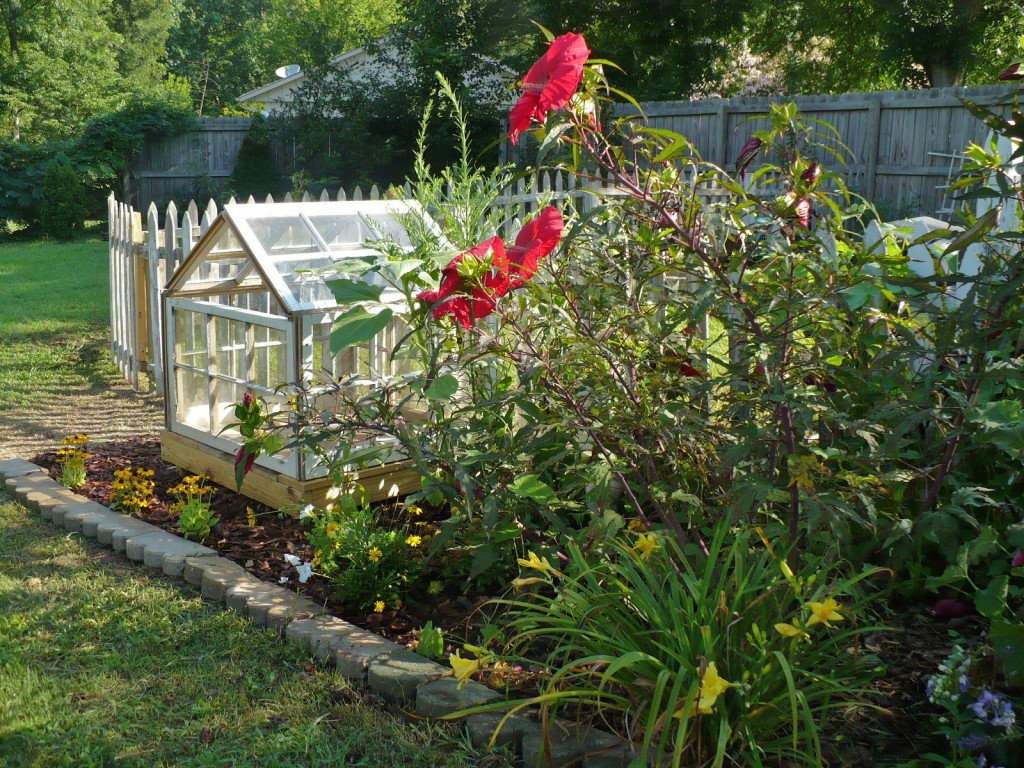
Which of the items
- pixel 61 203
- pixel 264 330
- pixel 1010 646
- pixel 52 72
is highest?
pixel 52 72

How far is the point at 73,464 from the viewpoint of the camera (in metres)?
4.54

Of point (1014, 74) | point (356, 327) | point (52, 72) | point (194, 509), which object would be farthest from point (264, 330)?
point (52, 72)

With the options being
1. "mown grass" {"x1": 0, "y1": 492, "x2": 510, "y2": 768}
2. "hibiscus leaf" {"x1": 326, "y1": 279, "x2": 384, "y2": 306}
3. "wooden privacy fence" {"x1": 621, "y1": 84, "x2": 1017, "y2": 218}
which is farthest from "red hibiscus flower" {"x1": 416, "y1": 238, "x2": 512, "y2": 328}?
"wooden privacy fence" {"x1": 621, "y1": 84, "x2": 1017, "y2": 218}

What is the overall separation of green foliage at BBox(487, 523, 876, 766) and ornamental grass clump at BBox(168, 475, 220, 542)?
5.94ft

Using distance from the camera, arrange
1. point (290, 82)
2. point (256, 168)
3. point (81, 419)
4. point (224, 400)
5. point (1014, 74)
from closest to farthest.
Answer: point (1014, 74), point (224, 400), point (81, 419), point (256, 168), point (290, 82)

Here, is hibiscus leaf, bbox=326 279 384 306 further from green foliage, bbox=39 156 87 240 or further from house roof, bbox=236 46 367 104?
house roof, bbox=236 46 367 104

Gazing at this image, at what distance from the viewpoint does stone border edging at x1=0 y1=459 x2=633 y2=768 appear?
2.33 metres

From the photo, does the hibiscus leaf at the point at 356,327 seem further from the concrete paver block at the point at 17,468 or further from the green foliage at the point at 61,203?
the green foliage at the point at 61,203

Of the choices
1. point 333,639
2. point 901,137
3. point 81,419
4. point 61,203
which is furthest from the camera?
point 61,203

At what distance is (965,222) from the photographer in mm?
2496

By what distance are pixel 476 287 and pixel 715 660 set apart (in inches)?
41.7

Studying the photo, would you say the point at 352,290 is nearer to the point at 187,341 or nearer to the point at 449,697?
the point at 449,697

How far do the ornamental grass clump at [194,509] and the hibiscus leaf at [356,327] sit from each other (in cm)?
148

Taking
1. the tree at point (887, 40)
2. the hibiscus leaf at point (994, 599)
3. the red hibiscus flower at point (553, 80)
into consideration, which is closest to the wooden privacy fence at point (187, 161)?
the tree at point (887, 40)
